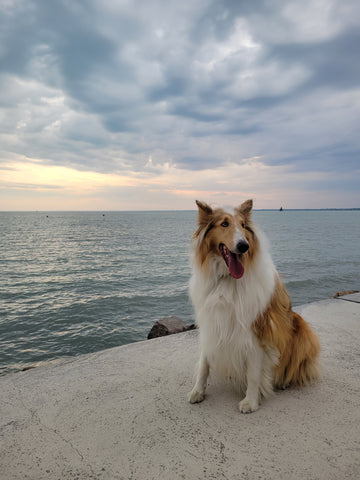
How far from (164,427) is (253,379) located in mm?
915

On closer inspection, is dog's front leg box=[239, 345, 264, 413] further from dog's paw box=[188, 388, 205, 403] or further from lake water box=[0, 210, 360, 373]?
lake water box=[0, 210, 360, 373]

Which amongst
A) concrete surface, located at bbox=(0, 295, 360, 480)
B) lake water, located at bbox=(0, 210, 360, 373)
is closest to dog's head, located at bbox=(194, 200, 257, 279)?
lake water, located at bbox=(0, 210, 360, 373)

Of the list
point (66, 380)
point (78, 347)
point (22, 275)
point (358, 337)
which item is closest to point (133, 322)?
point (78, 347)

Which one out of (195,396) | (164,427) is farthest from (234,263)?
(164,427)

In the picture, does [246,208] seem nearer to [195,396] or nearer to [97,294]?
[195,396]

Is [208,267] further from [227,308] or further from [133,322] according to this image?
[133,322]

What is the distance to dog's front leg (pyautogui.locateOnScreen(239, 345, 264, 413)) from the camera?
A: 2715mm

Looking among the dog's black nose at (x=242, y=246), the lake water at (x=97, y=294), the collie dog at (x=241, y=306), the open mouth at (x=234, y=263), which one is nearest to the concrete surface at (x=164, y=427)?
the collie dog at (x=241, y=306)

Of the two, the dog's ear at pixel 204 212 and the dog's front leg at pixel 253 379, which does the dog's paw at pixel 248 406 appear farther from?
the dog's ear at pixel 204 212

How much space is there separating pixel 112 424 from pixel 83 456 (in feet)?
1.30

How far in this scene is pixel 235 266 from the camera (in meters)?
2.55

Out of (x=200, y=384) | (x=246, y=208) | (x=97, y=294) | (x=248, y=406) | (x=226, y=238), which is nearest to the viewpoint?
(x=226, y=238)

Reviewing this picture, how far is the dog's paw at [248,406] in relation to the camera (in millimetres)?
2758

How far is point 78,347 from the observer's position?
7.56 metres
